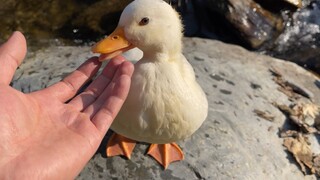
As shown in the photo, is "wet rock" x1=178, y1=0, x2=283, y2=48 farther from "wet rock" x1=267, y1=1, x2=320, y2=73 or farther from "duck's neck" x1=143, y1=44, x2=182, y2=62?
"duck's neck" x1=143, y1=44, x2=182, y2=62

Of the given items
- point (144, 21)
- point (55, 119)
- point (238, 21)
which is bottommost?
point (238, 21)

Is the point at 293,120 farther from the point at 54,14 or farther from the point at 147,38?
the point at 54,14

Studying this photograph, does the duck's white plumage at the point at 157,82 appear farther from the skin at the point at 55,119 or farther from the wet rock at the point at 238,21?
the wet rock at the point at 238,21

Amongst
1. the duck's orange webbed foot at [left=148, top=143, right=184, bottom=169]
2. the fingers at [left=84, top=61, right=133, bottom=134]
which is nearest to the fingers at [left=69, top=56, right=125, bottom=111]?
the fingers at [left=84, top=61, right=133, bottom=134]

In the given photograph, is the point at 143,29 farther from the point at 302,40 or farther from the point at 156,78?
the point at 302,40

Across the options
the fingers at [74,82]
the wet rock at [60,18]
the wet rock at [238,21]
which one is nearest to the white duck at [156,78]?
the fingers at [74,82]

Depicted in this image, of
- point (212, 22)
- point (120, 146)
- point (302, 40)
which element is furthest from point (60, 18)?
point (302, 40)
